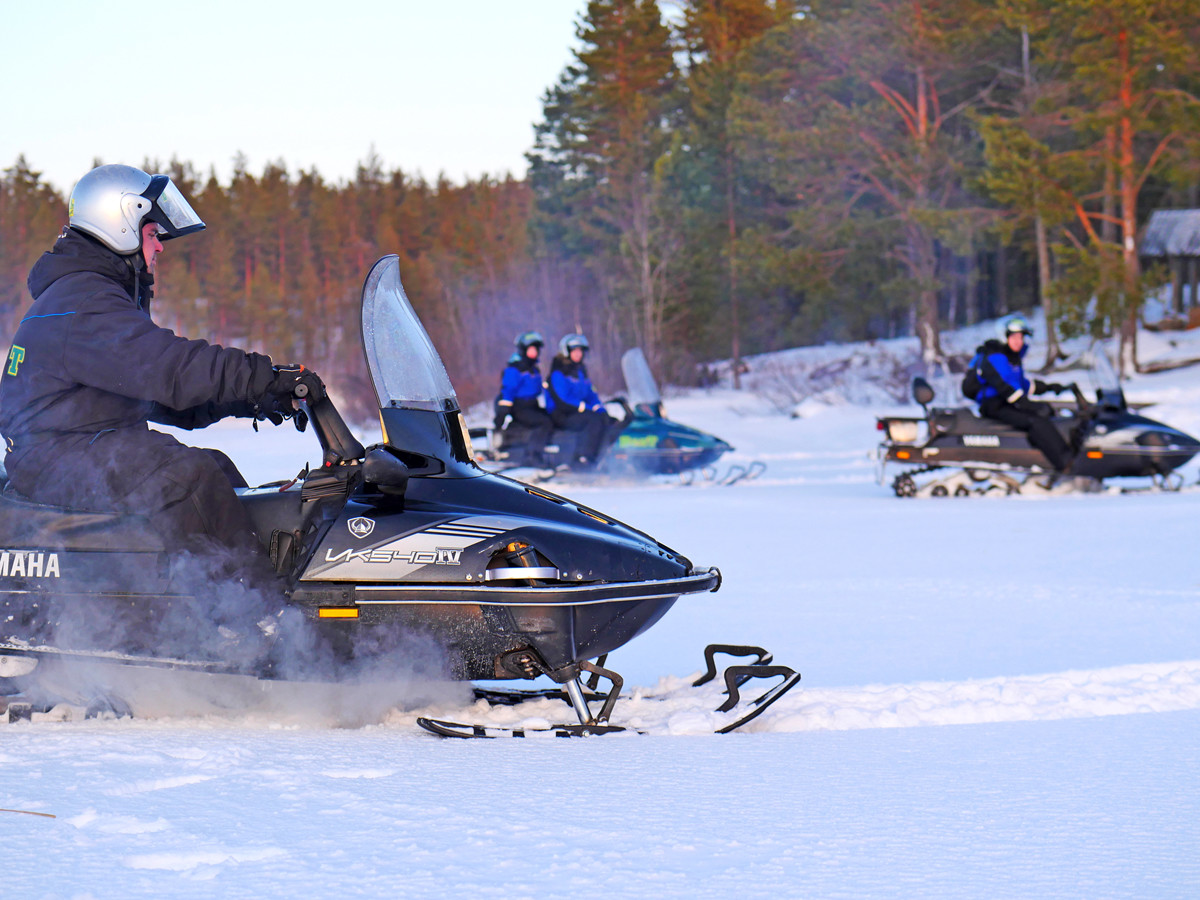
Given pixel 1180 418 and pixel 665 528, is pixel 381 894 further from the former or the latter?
pixel 1180 418

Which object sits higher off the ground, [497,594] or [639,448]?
[497,594]

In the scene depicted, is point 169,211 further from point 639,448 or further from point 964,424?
point 639,448

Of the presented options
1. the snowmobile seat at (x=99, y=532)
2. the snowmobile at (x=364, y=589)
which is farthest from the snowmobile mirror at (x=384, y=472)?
the snowmobile seat at (x=99, y=532)

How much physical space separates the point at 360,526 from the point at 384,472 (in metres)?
0.18

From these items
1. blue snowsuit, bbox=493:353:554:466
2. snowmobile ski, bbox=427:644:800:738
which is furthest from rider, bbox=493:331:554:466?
snowmobile ski, bbox=427:644:800:738

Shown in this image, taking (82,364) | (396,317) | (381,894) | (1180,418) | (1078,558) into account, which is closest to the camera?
(381,894)

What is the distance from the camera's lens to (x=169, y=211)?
3262 mm

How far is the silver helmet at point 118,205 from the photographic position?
311 centimetres

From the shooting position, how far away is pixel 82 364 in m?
2.96

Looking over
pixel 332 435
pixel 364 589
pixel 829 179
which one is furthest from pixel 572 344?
pixel 829 179

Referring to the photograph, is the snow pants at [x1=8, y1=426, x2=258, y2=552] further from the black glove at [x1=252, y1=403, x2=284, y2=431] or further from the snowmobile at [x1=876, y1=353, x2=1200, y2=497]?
the snowmobile at [x1=876, y1=353, x2=1200, y2=497]

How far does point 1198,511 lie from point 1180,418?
9.12 m

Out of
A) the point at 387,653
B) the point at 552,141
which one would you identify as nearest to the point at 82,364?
the point at 387,653

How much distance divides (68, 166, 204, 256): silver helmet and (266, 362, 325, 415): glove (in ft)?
1.85
